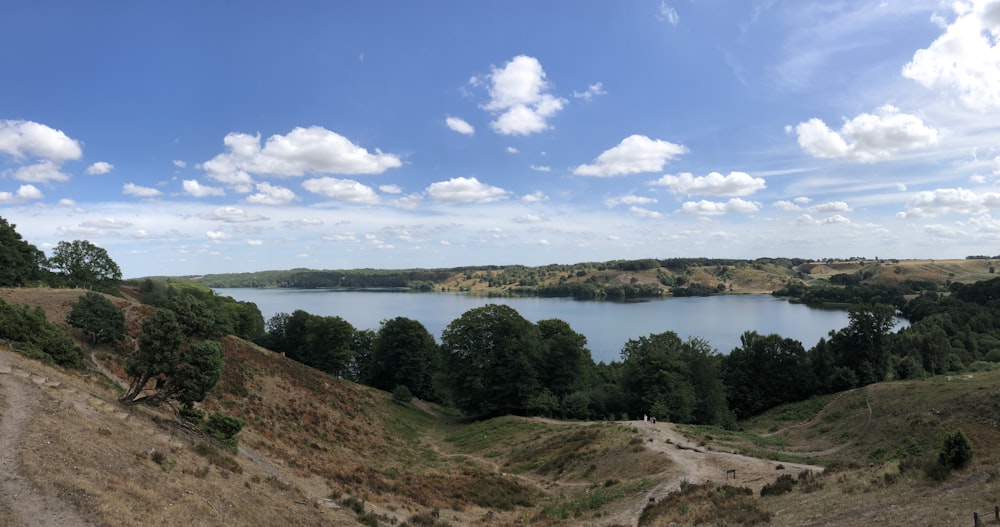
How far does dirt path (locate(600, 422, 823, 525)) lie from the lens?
17531mm

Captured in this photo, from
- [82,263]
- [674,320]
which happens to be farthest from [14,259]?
[674,320]

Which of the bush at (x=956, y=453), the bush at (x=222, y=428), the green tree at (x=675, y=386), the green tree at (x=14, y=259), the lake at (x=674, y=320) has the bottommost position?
the lake at (x=674, y=320)

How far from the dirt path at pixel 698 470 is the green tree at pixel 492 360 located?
20.6 metres

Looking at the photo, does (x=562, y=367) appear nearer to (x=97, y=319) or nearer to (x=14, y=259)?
(x=97, y=319)

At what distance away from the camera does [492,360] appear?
47.4 metres

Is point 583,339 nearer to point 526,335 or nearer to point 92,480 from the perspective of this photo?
point 526,335

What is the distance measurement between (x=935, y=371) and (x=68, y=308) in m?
87.4

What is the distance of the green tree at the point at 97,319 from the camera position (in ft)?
93.1

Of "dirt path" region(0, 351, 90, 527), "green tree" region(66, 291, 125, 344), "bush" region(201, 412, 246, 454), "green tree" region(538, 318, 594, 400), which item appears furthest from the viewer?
"green tree" region(538, 318, 594, 400)

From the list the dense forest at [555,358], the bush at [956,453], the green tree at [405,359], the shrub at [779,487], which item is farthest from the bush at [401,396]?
the bush at [956,453]

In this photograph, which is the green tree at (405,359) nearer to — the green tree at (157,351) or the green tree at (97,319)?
the green tree at (97,319)

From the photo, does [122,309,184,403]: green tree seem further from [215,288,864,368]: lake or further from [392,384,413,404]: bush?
[215,288,864,368]: lake

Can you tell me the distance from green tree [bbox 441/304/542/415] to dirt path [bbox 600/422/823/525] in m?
20.6

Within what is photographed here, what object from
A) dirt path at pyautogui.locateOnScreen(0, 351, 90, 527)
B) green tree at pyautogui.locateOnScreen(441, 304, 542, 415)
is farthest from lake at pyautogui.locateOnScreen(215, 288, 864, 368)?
dirt path at pyautogui.locateOnScreen(0, 351, 90, 527)
